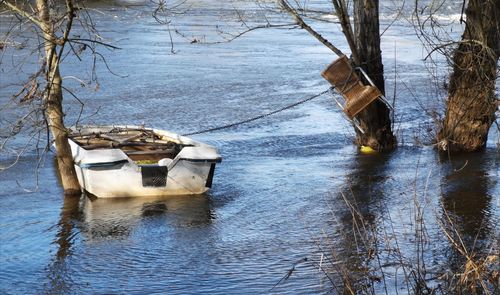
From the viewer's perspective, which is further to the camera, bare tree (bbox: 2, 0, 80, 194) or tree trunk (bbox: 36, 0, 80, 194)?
tree trunk (bbox: 36, 0, 80, 194)

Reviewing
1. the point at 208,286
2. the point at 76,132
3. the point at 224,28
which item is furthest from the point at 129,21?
the point at 208,286

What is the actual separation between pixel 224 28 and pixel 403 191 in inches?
885

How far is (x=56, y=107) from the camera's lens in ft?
39.2

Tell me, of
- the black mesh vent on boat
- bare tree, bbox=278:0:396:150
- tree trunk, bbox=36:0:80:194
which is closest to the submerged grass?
the black mesh vent on boat

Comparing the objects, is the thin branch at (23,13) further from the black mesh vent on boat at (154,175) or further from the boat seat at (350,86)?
the boat seat at (350,86)

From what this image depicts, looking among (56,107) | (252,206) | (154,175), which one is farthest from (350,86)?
(56,107)

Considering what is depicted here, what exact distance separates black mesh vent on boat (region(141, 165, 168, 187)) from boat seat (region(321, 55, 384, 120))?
308 centimetres

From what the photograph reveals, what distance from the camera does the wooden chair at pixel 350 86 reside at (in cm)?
1401

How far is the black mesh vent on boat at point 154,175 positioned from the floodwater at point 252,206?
0.78 feet

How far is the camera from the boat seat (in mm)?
14016

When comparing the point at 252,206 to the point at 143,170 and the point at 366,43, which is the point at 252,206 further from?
the point at 366,43

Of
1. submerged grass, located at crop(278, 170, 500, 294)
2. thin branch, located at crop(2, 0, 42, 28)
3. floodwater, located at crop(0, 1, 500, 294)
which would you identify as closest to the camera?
submerged grass, located at crop(278, 170, 500, 294)

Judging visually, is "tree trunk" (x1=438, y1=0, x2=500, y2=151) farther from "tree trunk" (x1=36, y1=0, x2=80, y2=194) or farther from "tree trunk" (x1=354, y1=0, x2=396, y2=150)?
"tree trunk" (x1=36, y1=0, x2=80, y2=194)

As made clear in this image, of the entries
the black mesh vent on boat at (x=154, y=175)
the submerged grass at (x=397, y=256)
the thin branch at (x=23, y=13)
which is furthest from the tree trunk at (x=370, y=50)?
the thin branch at (x=23, y=13)
